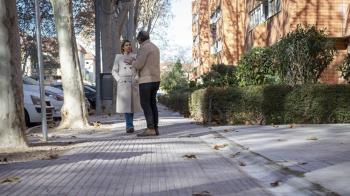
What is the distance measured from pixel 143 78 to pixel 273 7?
1565cm

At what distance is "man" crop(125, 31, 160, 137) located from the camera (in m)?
11.4

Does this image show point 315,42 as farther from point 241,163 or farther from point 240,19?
point 240,19

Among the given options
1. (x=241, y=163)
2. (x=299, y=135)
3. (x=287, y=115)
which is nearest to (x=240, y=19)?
(x=287, y=115)

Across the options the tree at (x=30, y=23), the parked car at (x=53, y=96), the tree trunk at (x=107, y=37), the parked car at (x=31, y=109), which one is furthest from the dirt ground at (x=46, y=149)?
the tree at (x=30, y=23)

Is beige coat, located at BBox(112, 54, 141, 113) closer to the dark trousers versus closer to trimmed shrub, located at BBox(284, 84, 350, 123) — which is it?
the dark trousers

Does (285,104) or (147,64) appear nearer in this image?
(147,64)

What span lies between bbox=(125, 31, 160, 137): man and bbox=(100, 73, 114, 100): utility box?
10.0 m

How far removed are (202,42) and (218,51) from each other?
16808 mm

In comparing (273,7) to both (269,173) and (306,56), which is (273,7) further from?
(269,173)

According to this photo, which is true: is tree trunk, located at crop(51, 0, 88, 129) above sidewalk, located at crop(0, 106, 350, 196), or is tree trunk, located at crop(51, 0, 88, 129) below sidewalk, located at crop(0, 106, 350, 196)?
above

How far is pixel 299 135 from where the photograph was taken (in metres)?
10.4

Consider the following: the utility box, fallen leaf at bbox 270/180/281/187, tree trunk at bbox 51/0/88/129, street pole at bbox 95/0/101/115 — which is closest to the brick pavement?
fallen leaf at bbox 270/180/281/187

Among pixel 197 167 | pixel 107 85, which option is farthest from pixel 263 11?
pixel 197 167

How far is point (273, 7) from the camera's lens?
2589 cm
